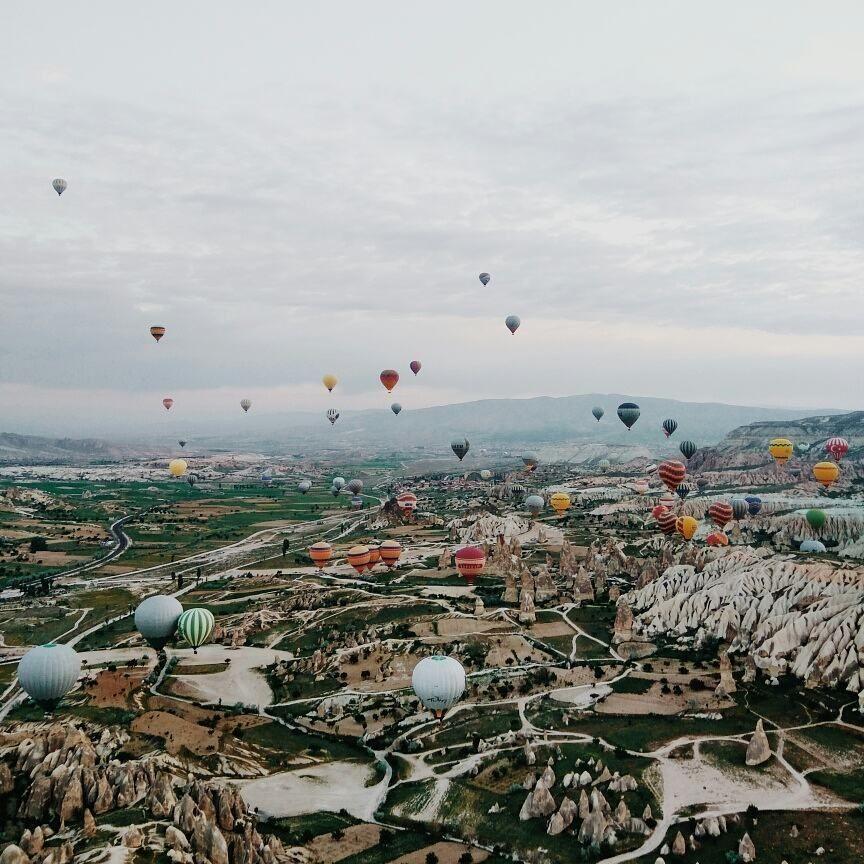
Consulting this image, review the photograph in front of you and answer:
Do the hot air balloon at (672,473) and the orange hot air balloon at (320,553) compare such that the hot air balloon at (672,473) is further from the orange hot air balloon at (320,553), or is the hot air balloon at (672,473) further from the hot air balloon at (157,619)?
the hot air balloon at (157,619)

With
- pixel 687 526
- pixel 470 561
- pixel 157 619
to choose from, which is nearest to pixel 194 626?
pixel 157 619

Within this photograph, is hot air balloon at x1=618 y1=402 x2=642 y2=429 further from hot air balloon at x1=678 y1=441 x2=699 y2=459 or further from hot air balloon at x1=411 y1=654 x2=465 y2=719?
hot air balloon at x1=411 y1=654 x2=465 y2=719

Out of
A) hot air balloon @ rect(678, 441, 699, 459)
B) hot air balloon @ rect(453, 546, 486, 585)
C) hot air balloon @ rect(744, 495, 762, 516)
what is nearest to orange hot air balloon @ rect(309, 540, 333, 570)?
hot air balloon @ rect(453, 546, 486, 585)

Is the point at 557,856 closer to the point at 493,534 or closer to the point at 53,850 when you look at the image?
the point at 53,850

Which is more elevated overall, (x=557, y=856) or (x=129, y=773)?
(x=129, y=773)

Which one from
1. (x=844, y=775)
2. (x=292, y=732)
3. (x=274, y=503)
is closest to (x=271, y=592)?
(x=292, y=732)

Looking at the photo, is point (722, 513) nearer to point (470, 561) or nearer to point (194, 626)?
point (470, 561)

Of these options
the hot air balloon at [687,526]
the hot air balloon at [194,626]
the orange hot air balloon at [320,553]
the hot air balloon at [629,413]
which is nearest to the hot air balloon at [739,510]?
the hot air balloon at [687,526]
